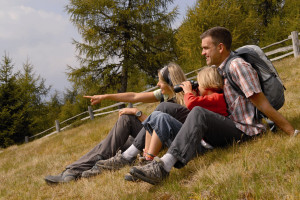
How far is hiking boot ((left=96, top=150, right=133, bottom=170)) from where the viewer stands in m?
3.15

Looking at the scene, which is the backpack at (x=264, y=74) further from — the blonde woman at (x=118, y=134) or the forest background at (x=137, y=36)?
the forest background at (x=137, y=36)

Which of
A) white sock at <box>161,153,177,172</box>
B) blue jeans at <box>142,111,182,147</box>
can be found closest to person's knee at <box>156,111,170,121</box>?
blue jeans at <box>142,111,182,147</box>

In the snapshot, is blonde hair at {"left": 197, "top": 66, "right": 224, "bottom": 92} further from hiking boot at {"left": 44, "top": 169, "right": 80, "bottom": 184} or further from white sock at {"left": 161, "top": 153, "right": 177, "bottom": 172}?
hiking boot at {"left": 44, "top": 169, "right": 80, "bottom": 184}

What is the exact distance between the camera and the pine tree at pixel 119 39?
12961 mm

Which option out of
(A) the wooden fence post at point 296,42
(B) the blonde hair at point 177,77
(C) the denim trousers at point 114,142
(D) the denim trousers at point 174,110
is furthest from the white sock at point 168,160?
(A) the wooden fence post at point 296,42

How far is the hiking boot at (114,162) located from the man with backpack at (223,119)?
96 centimetres

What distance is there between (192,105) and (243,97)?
1.73ft

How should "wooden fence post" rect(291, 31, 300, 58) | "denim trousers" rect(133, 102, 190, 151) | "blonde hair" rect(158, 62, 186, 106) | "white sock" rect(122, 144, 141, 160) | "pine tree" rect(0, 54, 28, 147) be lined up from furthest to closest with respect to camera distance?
1. "pine tree" rect(0, 54, 28, 147)
2. "wooden fence post" rect(291, 31, 300, 58)
3. "white sock" rect(122, 144, 141, 160)
4. "blonde hair" rect(158, 62, 186, 106)
5. "denim trousers" rect(133, 102, 190, 151)

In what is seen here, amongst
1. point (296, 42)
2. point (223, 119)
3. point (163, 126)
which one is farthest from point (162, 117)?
point (296, 42)

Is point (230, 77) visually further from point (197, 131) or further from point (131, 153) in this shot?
point (131, 153)

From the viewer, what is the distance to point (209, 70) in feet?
8.50

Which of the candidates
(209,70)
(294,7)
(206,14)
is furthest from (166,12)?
(209,70)

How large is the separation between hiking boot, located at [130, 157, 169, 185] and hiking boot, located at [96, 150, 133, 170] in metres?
0.96

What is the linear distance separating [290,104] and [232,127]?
2348mm
